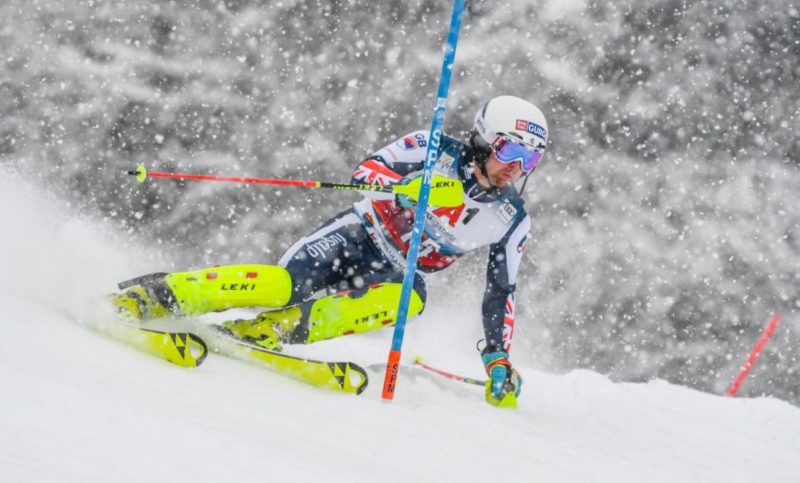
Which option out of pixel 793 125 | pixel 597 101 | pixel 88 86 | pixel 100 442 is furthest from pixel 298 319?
pixel 793 125

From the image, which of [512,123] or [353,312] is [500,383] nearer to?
[353,312]

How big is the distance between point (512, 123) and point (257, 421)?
75.8 inches

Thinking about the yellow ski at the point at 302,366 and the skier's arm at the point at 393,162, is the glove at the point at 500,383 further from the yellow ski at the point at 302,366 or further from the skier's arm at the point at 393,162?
the skier's arm at the point at 393,162

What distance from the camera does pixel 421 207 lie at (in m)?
3.25

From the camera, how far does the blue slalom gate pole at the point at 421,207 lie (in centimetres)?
314

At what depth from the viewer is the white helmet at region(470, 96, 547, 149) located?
3.55m

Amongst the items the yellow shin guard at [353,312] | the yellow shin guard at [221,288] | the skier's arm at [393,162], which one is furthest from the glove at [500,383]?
the yellow shin guard at [221,288]

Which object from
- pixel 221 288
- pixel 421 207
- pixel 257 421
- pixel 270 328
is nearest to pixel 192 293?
pixel 221 288

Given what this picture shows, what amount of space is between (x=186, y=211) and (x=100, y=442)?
54.6ft

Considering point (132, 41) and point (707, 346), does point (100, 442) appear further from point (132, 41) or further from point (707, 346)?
point (707, 346)

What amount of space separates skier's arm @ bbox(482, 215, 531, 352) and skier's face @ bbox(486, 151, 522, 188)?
0.84ft

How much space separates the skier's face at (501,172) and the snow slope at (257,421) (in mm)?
1004

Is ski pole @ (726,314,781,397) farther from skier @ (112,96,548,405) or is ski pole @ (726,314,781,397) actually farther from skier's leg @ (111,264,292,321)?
skier's leg @ (111,264,292,321)

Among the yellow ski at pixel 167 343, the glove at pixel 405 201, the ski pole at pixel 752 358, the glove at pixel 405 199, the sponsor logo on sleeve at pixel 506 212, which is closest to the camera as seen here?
the yellow ski at pixel 167 343
